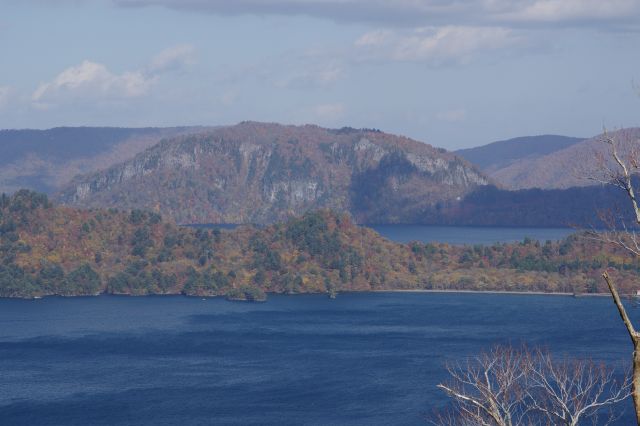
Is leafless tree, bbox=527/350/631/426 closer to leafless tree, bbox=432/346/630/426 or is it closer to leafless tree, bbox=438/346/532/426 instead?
leafless tree, bbox=432/346/630/426

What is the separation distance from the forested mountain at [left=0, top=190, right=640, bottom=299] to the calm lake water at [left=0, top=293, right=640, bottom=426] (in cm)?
463

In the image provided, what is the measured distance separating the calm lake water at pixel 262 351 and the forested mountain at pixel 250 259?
4.63 meters

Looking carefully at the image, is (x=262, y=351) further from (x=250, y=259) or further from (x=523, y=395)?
(x=250, y=259)

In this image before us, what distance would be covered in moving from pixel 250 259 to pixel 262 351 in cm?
5245

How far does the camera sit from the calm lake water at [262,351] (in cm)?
6084

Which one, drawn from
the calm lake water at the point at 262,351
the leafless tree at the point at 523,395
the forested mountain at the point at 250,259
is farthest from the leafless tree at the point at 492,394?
the forested mountain at the point at 250,259

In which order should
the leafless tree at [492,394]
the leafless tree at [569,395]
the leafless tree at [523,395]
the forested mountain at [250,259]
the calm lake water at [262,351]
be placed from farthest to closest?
the forested mountain at [250,259], the calm lake water at [262,351], the leafless tree at [569,395], the leafless tree at [523,395], the leafless tree at [492,394]

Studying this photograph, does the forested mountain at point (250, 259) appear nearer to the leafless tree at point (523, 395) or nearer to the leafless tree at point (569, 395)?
the leafless tree at point (523, 395)

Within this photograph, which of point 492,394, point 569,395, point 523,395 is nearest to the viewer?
point 492,394

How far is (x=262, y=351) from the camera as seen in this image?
8281 centimetres

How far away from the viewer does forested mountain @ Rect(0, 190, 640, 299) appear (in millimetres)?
125000

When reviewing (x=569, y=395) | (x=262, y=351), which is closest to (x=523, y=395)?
(x=569, y=395)

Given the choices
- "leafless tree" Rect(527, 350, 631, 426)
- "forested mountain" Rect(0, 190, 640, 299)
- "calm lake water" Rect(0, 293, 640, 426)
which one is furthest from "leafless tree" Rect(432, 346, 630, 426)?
"forested mountain" Rect(0, 190, 640, 299)

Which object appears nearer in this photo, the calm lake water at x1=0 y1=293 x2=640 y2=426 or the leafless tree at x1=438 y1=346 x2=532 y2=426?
the leafless tree at x1=438 y1=346 x2=532 y2=426
